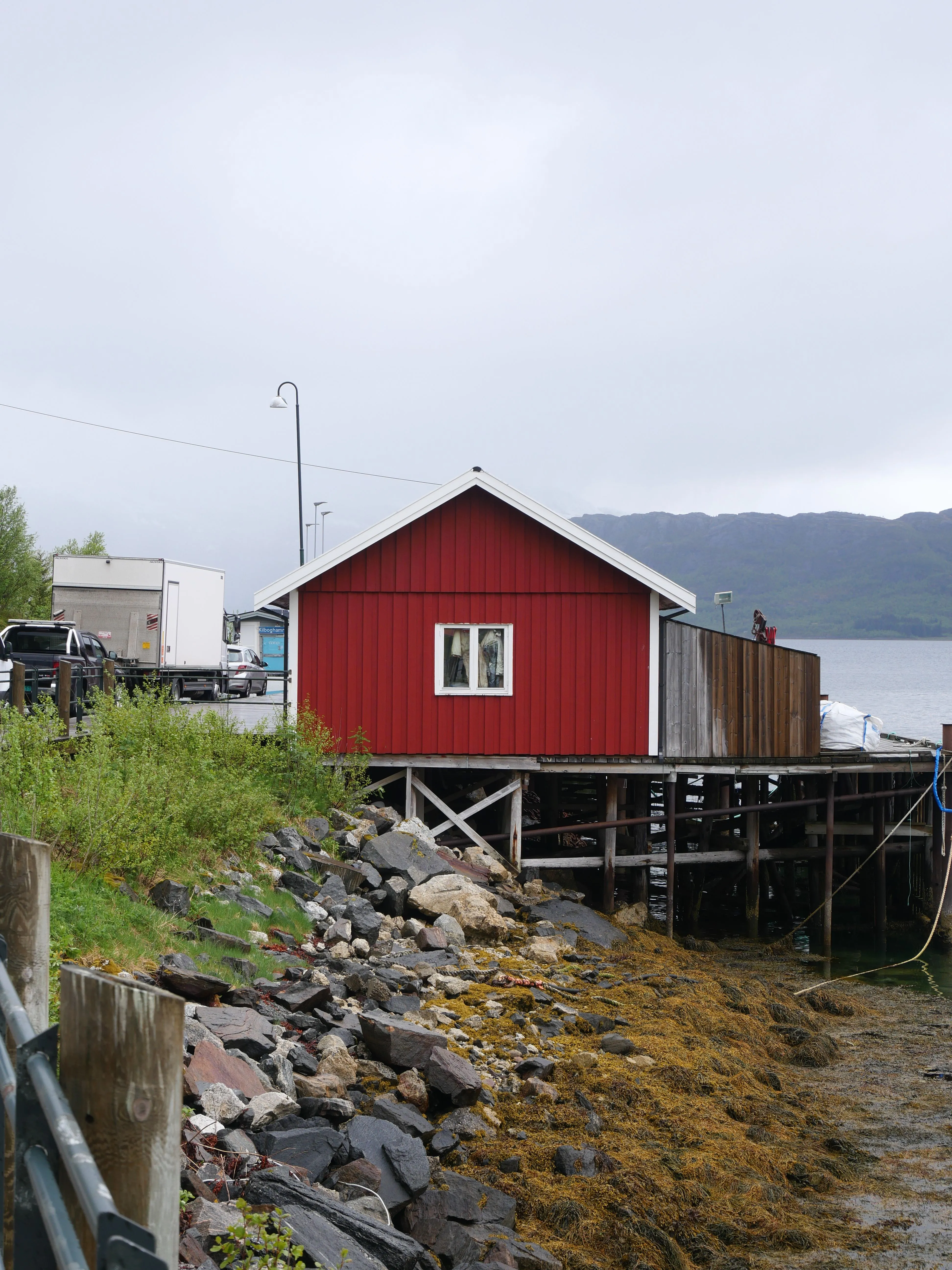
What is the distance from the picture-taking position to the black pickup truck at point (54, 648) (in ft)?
73.9

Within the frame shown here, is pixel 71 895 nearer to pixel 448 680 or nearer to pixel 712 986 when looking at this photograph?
pixel 712 986

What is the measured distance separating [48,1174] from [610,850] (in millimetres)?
18781

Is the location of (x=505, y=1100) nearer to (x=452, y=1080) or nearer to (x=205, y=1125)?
(x=452, y=1080)

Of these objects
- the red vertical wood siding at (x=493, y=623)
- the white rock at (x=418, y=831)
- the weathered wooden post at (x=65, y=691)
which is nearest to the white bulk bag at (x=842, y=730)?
the red vertical wood siding at (x=493, y=623)

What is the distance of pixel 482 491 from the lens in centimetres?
1906

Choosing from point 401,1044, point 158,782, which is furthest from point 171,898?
point 401,1044

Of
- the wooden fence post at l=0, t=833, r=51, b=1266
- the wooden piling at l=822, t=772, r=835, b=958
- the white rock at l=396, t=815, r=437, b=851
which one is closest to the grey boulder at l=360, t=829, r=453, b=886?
the white rock at l=396, t=815, r=437, b=851

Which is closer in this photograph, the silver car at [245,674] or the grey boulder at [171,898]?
the grey boulder at [171,898]

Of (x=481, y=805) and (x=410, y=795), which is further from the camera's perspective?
(x=410, y=795)

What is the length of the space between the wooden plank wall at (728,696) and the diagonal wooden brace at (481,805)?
2.70 meters

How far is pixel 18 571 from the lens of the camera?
53.2 metres

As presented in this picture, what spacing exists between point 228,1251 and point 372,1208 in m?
1.91

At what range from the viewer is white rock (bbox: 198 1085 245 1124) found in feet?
21.3

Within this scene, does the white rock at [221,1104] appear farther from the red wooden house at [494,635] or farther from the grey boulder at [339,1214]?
the red wooden house at [494,635]
